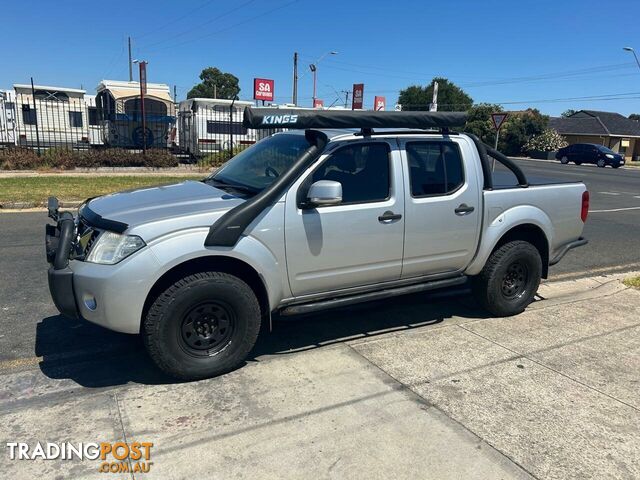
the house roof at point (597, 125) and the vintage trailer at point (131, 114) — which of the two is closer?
the vintage trailer at point (131, 114)

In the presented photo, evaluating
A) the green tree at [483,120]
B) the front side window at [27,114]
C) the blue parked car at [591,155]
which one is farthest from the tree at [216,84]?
the front side window at [27,114]

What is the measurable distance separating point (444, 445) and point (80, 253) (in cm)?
265

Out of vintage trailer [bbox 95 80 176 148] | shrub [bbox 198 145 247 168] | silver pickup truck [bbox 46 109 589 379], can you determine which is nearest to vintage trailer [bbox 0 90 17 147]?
vintage trailer [bbox 95 80 176 148]

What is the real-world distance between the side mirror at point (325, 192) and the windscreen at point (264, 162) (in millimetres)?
317

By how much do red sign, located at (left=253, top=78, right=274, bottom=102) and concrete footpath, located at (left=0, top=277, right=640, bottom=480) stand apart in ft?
96.0

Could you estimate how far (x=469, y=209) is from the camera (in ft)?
15.3

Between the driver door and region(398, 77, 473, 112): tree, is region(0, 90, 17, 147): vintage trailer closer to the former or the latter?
the driver door

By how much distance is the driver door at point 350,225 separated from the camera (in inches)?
152

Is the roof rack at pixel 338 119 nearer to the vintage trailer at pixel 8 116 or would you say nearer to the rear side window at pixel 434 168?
the rear side window at pixel 434 168

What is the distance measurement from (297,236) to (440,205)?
1394 mm

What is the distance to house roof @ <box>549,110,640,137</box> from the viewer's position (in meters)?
56.3

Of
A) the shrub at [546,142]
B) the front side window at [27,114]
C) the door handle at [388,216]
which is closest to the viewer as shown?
the door handle at [388,216]

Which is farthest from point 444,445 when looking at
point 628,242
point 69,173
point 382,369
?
point 69,173

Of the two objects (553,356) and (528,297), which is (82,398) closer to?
(553,356)
